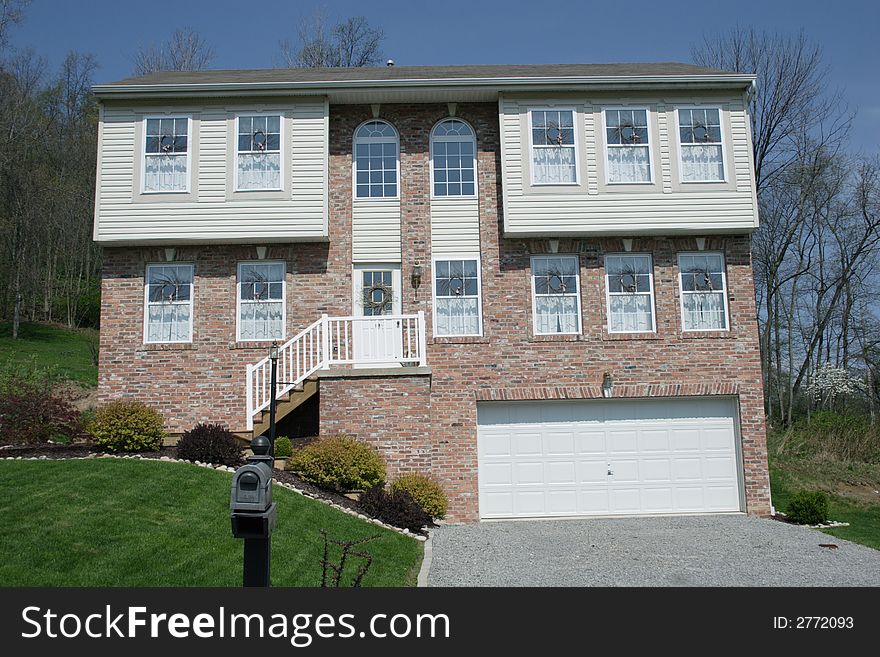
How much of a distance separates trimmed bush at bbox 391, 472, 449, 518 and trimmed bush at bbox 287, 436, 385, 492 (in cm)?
37

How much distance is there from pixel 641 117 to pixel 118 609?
43.6 feet

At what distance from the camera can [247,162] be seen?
1509 cm

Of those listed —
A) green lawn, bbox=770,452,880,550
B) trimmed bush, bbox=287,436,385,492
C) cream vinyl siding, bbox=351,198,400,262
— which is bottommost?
green lawn, bbox=770,452,880,550

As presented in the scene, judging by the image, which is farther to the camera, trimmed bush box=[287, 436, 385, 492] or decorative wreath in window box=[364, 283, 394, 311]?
decorative wreath in window box=[364, 283, 394, 311]

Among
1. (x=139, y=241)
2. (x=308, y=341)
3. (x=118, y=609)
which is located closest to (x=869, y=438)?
(x=308, y=341)

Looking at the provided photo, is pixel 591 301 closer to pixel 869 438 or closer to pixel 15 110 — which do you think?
pixel 869 438

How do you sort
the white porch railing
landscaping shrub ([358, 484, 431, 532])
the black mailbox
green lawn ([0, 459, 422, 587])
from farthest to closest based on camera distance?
1. the white porch railing
2. landscaping shrub ([358, 484, 431, 532])
3. green lawn ([0, 459, 422, 587])
4. the black mailbox

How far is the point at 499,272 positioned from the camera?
15.3m

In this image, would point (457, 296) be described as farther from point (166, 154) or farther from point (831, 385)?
point (831, 385)

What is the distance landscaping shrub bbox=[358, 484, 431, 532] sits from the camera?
11.8 m

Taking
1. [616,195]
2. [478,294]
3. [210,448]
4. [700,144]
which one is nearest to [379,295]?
[478,294]

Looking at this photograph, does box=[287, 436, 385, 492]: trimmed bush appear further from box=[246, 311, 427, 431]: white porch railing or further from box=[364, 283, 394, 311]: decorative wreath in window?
box=[364, 283, 394, 311]: decorative wreath in window

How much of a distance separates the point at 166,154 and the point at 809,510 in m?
13.6

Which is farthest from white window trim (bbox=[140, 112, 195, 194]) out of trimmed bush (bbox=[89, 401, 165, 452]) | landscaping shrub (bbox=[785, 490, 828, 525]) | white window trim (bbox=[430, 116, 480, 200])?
landscaping shrub (bbox=[785, 490, 828, 525])
